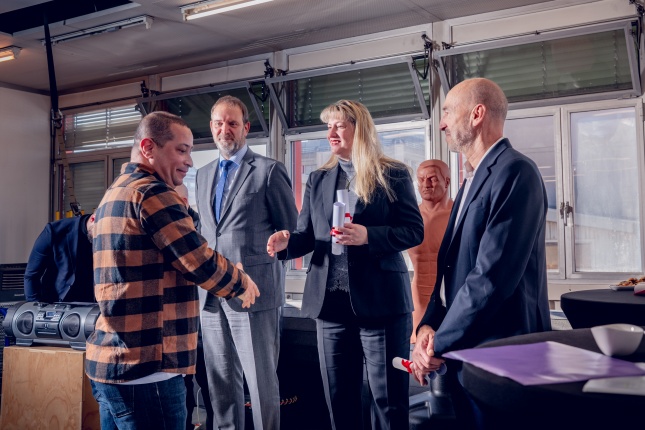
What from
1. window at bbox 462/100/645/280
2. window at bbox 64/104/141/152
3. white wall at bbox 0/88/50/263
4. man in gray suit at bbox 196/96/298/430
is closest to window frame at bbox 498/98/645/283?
window at bbox 462/100/645/280

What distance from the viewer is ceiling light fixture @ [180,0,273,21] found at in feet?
13.8

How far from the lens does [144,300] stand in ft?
6.15

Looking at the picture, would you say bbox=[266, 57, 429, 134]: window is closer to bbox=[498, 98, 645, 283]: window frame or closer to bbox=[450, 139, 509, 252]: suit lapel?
bbox=[498, 98, 645, 283]: window frame

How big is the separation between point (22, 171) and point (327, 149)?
3458 millimetres

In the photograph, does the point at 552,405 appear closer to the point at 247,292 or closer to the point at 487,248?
the point at 487,248

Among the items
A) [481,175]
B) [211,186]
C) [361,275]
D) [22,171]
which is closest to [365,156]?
[361,275]

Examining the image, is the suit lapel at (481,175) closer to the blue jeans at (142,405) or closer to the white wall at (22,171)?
the blue jeans at (142,405)

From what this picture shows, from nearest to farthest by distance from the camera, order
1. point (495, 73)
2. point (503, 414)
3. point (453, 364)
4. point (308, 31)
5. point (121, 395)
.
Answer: point (503, 414), point (453, 364), point (121, 395), point (495, 73), point (308, 31)

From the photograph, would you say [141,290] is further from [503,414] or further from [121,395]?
[503,414]

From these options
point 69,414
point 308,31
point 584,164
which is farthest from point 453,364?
point 308,31

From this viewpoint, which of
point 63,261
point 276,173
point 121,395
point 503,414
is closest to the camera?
point 503,414

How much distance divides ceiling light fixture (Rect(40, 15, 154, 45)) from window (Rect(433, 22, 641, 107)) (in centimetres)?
214

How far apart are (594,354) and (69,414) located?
3.08 meters

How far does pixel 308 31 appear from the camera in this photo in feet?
16.3
